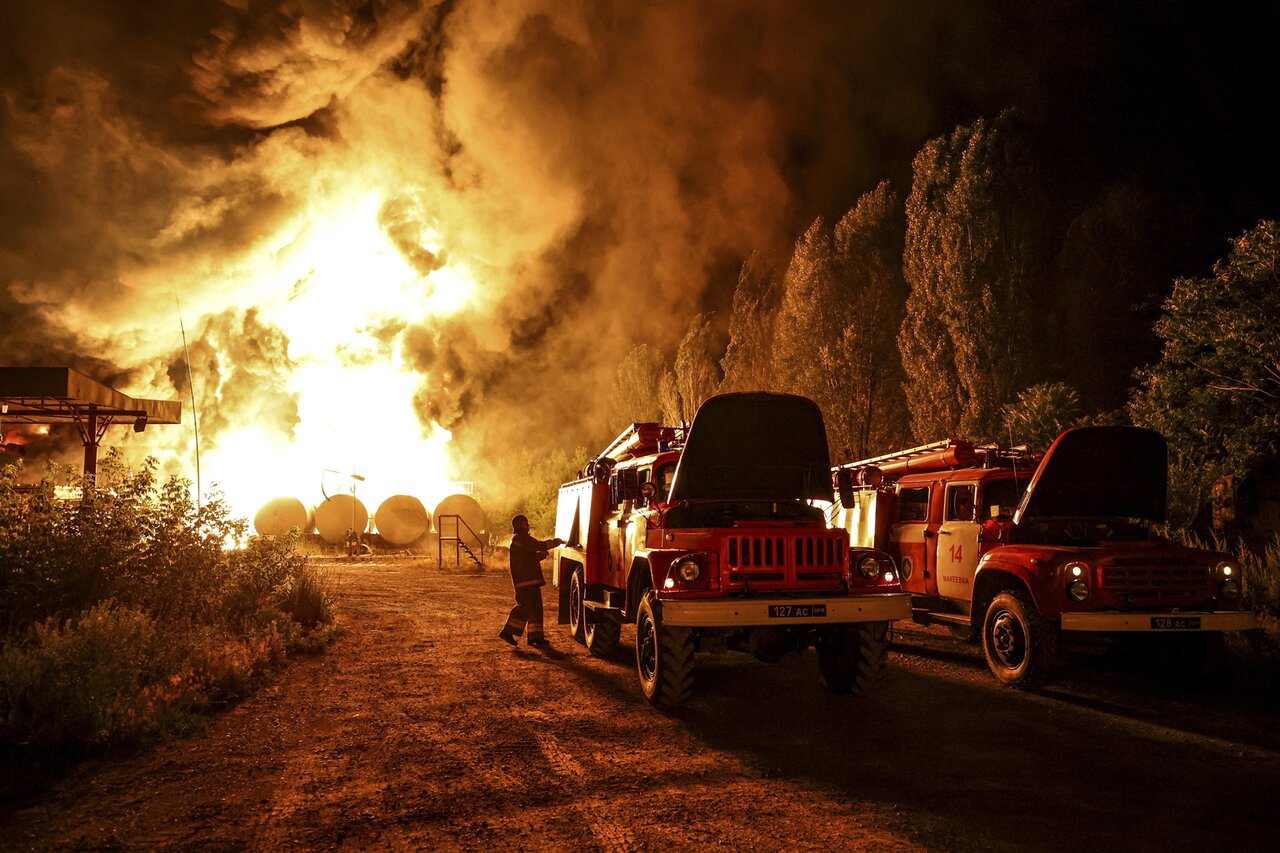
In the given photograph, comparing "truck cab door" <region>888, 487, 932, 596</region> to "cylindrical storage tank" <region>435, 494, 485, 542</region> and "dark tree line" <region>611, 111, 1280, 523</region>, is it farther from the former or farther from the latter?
"cylindrical storage tank" <region>435, 494, 485, 542</region>

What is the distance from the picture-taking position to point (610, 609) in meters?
10.6

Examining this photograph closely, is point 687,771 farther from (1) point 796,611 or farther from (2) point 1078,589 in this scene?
(2) point 1078,589

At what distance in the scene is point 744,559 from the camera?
783 cm

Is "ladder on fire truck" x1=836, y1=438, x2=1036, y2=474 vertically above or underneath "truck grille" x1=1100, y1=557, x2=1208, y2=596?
above

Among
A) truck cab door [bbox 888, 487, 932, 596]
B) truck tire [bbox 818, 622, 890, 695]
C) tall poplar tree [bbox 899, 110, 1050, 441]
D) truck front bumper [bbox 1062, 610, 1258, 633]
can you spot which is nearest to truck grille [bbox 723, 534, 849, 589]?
truck tire [bbox 818, 622, 890, 695]

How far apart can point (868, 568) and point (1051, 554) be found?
6.40ft

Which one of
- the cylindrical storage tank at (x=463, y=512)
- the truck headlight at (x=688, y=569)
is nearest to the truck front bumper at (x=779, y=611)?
the truck headlight at (x=688, y=569)

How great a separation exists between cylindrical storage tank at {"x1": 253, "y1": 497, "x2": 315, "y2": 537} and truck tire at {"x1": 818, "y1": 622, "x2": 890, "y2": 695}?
102 ft

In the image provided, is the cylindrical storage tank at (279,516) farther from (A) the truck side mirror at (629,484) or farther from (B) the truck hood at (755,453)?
(B) the truck hood at (755,453)

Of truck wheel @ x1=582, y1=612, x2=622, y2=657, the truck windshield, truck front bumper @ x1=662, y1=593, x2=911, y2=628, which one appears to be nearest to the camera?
truck front bumper @ x1=662, y1=593, x2=911, y2=628

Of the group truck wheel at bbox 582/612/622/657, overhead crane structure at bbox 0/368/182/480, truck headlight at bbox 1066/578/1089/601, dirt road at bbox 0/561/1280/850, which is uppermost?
overhead crane structure at bbox 0/368/182/480

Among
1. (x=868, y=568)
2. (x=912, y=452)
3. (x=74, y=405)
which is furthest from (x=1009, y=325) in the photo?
(x=74, y=405)

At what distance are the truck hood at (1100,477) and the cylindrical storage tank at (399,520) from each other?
95.0 ft

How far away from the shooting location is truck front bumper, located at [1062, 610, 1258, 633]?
8.04 metres
